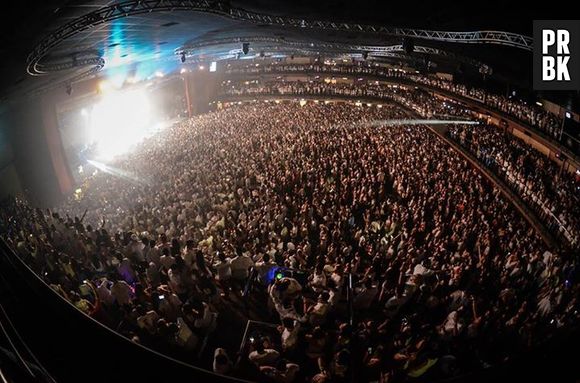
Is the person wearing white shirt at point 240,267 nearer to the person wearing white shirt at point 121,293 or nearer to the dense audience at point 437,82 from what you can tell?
the person wearing white shirt at point 121,293

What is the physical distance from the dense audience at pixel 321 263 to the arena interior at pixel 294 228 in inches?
1.6

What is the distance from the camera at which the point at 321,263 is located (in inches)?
274

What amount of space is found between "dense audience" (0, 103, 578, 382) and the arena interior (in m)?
0.04

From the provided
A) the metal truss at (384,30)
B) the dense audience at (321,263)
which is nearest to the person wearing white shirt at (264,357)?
the dense audience at (321,263)

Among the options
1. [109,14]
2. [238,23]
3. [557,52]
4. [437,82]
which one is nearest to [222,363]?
[109,14]

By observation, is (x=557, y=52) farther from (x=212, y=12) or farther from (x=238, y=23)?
(x=238, y=23)

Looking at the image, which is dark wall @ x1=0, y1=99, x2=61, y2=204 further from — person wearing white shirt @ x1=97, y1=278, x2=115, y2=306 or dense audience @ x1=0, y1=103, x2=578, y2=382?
person wearing white shirt @ x1=97, y1=278, x2=115, y2=306

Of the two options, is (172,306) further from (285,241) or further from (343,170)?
(343,170)

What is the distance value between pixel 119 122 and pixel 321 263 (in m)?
27.9

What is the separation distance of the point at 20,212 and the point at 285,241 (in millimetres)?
9573

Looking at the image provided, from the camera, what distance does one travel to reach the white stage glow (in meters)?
25.9

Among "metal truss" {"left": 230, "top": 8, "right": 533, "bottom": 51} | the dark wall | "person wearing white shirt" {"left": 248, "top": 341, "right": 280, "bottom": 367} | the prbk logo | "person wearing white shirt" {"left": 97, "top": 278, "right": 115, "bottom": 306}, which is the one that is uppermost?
"metal truss" {"left": 230, "top": 8, "right": 533, "bottom": 51}

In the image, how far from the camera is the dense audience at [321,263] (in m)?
4.62

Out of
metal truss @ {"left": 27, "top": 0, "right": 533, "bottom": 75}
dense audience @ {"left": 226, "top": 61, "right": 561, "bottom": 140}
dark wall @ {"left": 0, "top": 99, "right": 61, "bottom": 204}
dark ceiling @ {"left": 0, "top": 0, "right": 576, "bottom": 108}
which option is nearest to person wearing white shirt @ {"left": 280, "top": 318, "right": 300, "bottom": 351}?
dark ceiling @ {"left": 0, "top": 0, "right": 576, "bottom": 108}
